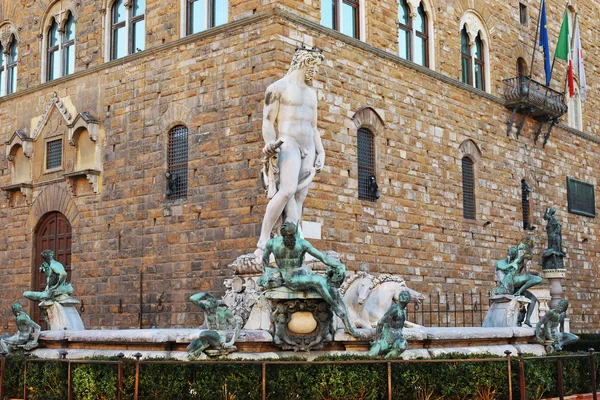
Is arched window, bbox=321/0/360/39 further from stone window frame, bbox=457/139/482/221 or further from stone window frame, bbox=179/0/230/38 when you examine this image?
stone window frame, bbox=457/139/482/221

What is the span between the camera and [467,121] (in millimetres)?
21609

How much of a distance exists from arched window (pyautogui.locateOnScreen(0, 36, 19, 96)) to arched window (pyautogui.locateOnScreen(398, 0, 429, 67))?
1009 centimetres

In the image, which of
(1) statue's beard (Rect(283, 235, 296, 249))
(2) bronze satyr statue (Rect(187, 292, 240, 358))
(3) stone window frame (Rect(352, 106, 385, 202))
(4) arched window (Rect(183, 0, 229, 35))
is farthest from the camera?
(3) stone window frame (Rect(352, 106, 385, 202))

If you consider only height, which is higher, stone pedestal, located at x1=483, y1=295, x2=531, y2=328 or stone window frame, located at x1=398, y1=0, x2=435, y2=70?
stone window frame, located at x1=398, y1=0, x2=435, y2=70

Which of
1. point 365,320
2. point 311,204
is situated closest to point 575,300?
point 311,204

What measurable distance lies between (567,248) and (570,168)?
2.61 metres

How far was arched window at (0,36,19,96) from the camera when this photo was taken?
22438 mm

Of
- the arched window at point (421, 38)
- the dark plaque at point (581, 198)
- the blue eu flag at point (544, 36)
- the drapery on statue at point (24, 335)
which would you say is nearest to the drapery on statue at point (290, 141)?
the drapery on statue at point (24, 335)

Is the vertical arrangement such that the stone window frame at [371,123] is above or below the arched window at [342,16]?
below

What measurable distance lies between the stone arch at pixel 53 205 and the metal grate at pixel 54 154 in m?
0.55

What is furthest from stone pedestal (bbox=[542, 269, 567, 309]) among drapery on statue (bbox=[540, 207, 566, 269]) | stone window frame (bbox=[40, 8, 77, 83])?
stone window frame (bbox=[40, 8, 77, 83])

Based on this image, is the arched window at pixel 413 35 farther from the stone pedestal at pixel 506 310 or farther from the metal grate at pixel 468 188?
the stone pedestal at pixel 506 310

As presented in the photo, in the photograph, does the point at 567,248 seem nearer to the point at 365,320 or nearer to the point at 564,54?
the point at 564,54

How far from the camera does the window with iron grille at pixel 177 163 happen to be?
1769 cm
